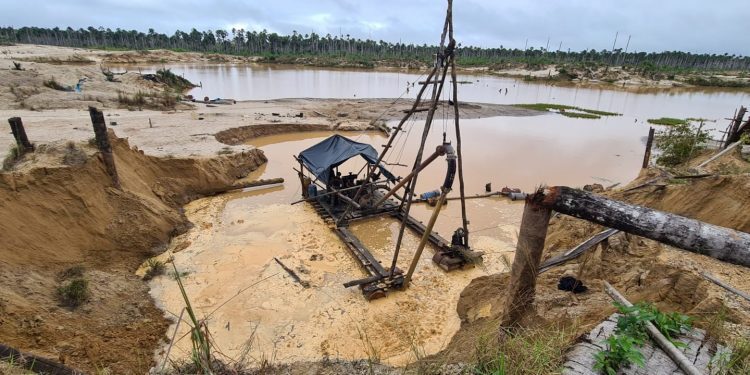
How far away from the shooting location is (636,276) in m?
5.11

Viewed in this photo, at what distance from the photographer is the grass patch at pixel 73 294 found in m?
5.98

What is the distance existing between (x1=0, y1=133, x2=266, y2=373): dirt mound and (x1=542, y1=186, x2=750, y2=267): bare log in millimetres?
4532

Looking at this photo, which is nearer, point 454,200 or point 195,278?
point 195,278

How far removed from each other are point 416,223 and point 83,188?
8.32m

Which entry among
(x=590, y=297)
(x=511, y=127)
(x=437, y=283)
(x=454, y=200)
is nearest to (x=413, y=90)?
(x=511, y=127)

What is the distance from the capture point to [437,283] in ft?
26.1

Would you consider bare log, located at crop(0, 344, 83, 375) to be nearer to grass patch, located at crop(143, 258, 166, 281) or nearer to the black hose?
grass patch, located at crop(143, 258, 166, 281)

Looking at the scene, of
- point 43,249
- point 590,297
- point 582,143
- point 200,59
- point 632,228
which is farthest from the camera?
point 200,59

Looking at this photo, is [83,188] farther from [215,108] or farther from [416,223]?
[215,108]

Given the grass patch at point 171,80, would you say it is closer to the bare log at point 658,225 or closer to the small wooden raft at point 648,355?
the bare log at point 658,225

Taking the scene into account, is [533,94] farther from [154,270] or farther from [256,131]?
[154,270]

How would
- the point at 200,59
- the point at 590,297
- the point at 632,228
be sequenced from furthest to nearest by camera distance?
the point at 200,59 → the point at 590,297 → the point at 632,228

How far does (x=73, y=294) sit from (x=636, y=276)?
29.3 ft

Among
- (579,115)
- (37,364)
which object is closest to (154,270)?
(37,364)
